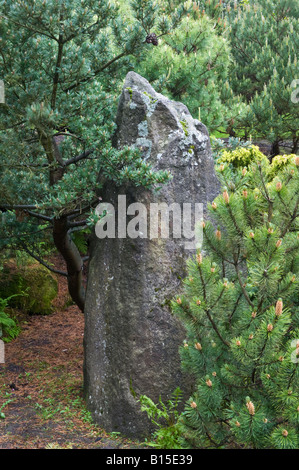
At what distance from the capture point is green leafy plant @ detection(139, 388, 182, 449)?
3412 millimetres

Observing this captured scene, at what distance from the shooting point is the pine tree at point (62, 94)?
3607 mm

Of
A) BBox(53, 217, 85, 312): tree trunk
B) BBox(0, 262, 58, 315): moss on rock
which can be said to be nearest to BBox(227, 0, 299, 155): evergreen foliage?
BBox(0, 262, 58, 315): moss on rock

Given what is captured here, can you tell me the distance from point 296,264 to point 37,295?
4.98 meters

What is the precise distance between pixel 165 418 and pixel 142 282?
41.8 inches

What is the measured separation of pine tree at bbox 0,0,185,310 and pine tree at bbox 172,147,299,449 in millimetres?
1063

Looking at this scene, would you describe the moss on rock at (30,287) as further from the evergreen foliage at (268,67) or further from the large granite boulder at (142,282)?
the evergreen foliage at (268,67)

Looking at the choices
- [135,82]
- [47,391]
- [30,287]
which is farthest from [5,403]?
[135,82]

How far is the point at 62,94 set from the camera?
388 centimetres

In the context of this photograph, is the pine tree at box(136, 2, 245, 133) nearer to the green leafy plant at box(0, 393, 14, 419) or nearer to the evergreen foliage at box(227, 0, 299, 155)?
the evergreen foliage at box(227, 0, 299, 155)

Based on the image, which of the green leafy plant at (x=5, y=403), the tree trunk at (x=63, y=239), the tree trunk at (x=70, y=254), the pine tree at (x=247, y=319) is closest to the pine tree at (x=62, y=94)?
the tree trunk at (x=63, y=239)

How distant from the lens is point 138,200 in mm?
4000

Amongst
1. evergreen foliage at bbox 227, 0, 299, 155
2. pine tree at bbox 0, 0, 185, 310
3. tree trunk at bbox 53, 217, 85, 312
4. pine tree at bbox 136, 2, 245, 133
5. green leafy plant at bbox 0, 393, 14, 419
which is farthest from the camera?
evergreen foliage at bbox 227, 0, 299, 155

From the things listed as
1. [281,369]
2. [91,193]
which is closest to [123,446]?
[281,369]

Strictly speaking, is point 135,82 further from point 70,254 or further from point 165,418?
point 165,418
